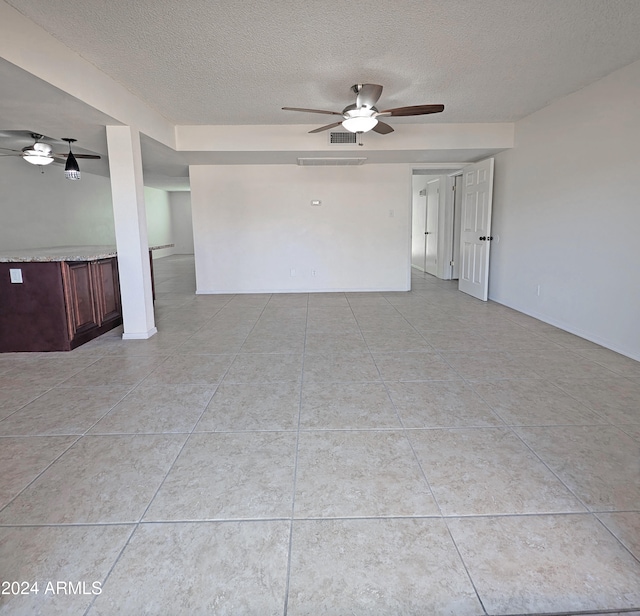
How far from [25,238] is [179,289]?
2.89 m

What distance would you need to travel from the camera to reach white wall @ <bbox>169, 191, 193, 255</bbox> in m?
A: 15.2

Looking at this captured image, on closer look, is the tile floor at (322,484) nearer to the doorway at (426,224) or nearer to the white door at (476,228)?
the white door at (476,228)

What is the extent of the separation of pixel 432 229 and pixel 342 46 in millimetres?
6582

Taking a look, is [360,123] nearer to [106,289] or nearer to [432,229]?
[106,289]

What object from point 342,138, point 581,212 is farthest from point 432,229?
point 581,212

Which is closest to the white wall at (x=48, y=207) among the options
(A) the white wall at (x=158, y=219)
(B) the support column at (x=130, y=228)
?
(A) the white wall at (x=158, y=219)

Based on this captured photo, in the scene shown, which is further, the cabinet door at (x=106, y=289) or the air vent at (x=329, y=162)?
the air vent at (x=329, y=162)

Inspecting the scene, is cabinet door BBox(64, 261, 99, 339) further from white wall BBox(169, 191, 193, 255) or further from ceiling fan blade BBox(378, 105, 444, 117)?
white wall BBox(169, 191, 193, 255)

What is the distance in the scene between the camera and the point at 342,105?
4457 mm

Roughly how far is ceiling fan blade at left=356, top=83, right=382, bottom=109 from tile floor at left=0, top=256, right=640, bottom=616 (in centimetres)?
242

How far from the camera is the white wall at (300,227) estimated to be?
6688 millimetres

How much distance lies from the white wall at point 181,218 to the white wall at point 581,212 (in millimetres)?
12471

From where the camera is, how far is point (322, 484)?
1.81 metres

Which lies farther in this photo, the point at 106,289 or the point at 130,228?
the point at 106,289
